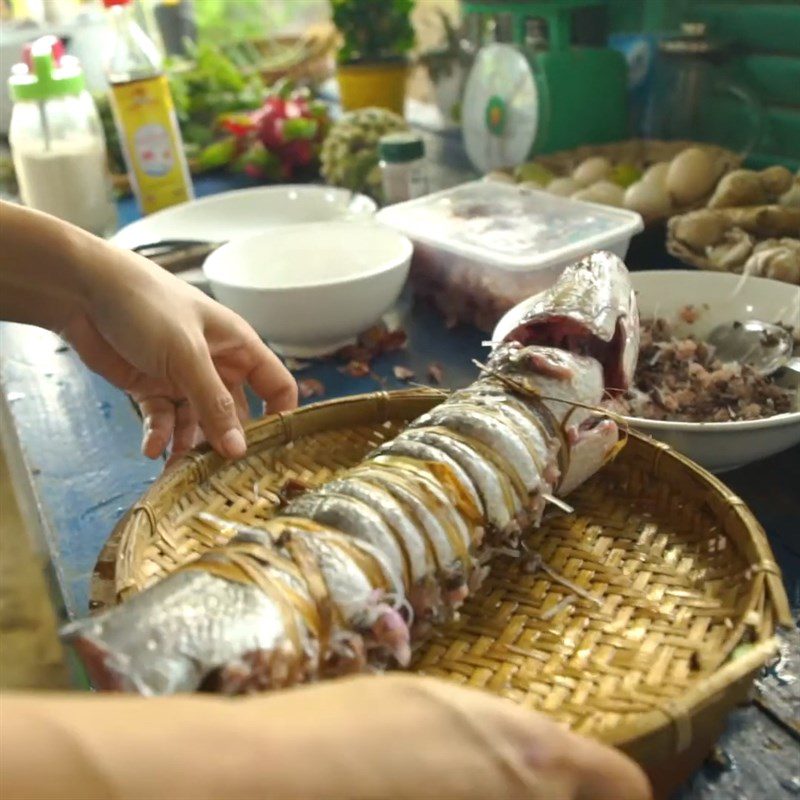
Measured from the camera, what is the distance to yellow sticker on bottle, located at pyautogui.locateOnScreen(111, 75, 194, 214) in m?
Answer: 1.75

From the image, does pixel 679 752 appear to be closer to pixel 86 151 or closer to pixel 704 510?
pixel 704 510

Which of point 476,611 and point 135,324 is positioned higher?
point 135,324

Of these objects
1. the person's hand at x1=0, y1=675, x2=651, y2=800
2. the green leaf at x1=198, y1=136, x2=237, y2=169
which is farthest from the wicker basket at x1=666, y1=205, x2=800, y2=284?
the green leaf at x1=198, y1=136, x2=237, y2=169

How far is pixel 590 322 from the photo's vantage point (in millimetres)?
840

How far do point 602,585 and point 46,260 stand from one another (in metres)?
0.60

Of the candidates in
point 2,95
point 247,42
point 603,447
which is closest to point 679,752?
point 603,447

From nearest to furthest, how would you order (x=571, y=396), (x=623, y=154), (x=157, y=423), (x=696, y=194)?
(x=571, y=396) → (x=157, y=423) → (x=696, y=194) → (x=623, y=154)

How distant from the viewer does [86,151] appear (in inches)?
67.4

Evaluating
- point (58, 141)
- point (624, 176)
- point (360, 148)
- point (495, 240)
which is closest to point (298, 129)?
point (360, 148)

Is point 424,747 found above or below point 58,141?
below

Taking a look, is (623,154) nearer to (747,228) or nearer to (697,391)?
(747,228)

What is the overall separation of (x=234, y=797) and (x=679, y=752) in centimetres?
28

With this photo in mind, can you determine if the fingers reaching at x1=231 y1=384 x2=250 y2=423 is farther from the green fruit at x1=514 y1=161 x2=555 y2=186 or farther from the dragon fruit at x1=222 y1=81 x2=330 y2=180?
the dragon fruit at x1=222 y1=81 x2=330 y2=180

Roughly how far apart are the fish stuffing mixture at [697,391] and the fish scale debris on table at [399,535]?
2.9 inches
